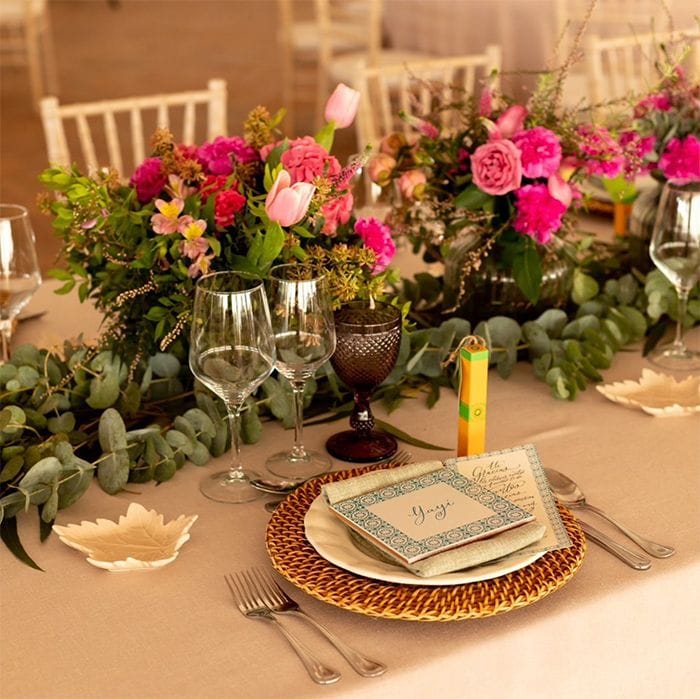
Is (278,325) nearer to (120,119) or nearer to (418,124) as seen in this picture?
(418,124)

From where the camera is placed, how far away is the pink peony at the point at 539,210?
150cm

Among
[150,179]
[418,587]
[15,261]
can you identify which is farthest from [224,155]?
[418,587]

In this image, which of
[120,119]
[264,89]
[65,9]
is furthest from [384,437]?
[65,9]

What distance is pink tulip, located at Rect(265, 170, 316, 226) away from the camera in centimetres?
123

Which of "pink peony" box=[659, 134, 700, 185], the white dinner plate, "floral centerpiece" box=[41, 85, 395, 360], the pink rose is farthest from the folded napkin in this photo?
"pink peony" box=[659, 134, 700, 185]

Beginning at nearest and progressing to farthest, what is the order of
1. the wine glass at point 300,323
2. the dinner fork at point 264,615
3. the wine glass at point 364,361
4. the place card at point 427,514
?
the dinner fork at point 264,615 → the place card at point 427,514 → the wine glass at point 300,323 → the wine glass at point 364,361

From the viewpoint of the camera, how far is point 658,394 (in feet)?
4.78

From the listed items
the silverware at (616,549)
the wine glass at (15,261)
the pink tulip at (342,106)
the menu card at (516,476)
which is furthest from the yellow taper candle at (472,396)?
the wine glass at (15,261)

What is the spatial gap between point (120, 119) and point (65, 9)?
366cm

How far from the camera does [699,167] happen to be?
169 centimetres

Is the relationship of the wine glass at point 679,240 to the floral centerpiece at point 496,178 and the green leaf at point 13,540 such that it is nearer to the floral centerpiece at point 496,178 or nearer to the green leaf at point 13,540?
the floral centerpiece at point 496,178

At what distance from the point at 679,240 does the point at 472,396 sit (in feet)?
1.65

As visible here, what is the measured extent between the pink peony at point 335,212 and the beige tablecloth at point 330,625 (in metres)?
0.28

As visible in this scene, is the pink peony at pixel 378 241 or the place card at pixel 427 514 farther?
the pink peony at pixel 378 241
